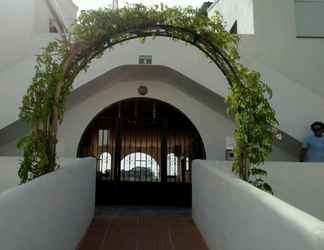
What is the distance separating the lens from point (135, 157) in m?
5.07

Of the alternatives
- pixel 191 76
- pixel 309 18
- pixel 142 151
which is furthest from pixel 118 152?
pixel 309 18

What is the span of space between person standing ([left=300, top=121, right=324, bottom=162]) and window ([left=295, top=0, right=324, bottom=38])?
206 cm

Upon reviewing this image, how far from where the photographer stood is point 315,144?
159 inches

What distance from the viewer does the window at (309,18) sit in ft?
16.5

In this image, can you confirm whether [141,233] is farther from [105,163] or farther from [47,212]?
[105,163]

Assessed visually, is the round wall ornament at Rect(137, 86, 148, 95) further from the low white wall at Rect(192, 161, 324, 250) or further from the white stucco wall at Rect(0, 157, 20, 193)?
the white stucco wall at Rect(0, 157, 20, 193)

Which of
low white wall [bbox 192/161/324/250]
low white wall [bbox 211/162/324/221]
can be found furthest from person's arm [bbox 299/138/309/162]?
low white wall [bbox 192/161/324/250]

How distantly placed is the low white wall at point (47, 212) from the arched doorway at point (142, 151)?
6.76 ft

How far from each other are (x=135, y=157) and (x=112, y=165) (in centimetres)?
46

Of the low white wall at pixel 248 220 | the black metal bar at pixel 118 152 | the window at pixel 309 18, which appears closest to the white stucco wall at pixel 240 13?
the window at pixel 309 18

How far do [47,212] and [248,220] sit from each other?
1.20 meters

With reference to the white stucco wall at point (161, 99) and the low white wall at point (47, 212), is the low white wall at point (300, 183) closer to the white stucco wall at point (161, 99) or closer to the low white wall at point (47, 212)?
the low white wall at point (47, 212)

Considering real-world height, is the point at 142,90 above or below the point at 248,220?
above

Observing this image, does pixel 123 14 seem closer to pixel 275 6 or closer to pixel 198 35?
pixel 198 35
